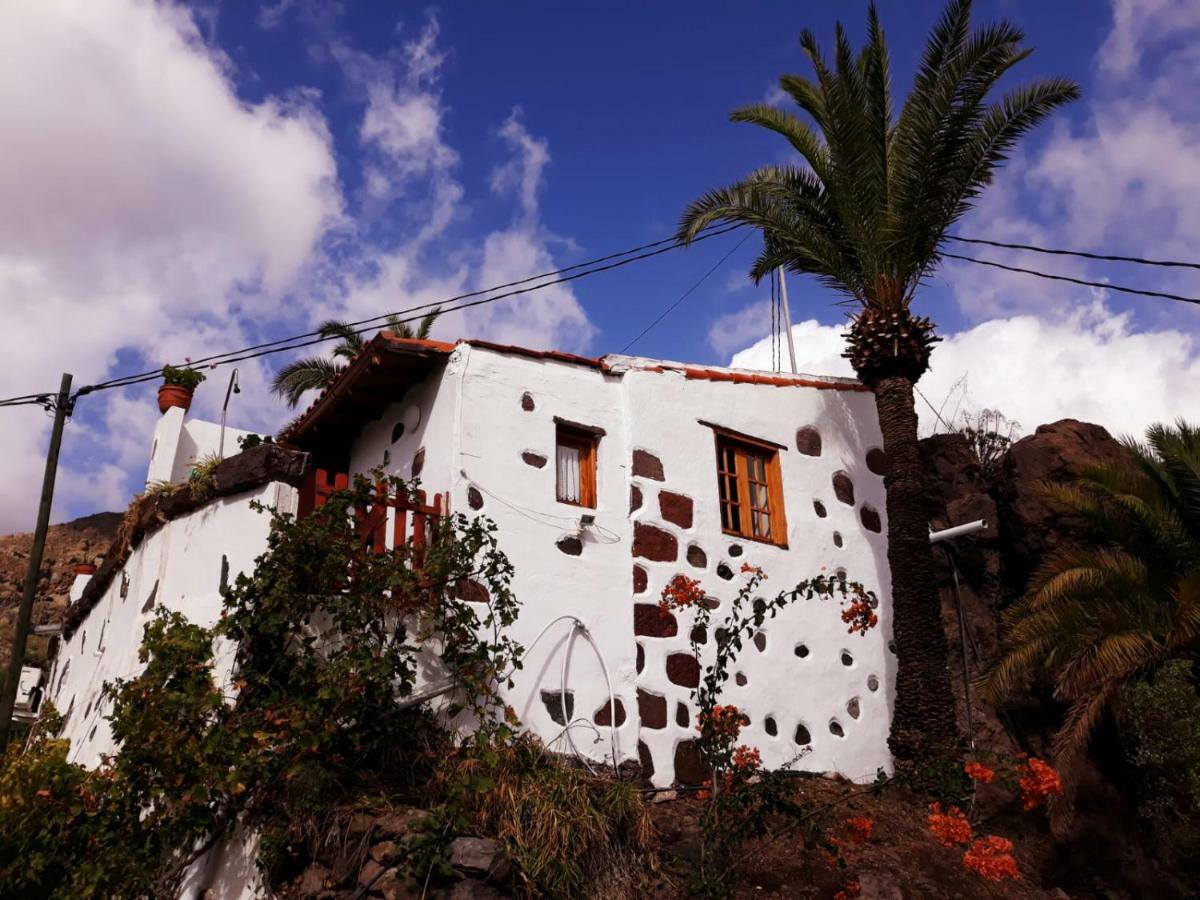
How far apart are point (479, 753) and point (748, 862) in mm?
2362

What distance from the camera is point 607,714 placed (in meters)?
8.67

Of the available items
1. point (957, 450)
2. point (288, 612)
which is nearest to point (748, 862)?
point (288, 612)

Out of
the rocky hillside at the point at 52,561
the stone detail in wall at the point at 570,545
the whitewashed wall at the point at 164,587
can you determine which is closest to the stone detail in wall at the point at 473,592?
the stone detail in wall at the point at 570,545

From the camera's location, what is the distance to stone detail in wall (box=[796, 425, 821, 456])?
11039 millimetres

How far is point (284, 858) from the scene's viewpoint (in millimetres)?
6633

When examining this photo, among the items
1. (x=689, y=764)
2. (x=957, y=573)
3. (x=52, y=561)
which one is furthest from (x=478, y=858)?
(x=52, y=561)

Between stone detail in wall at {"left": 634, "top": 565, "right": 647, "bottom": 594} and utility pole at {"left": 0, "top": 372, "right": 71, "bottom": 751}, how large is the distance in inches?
319

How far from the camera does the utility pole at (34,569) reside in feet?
40.5

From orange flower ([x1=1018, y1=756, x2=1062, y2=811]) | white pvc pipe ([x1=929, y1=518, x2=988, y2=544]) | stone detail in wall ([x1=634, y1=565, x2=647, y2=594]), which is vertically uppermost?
white pvc pipe ([x1=929, y1=518, x2=988, y2=544])

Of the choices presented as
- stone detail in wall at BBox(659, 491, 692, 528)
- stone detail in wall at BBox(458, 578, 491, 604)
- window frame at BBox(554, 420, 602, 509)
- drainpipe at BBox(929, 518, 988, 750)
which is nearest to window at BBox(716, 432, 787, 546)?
stone detail in wall at BBox(659, 491, 692, 528)

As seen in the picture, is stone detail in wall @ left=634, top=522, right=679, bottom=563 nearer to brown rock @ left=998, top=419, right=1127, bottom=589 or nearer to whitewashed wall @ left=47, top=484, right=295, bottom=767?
whitewashed wall @ left=47, top=484, right=295, bottom=767

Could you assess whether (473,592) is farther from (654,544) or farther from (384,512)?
(654,544)

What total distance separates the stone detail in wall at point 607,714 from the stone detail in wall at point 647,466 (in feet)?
7.19

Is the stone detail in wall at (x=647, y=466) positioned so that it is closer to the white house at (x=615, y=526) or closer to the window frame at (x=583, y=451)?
the white house at (x=615, y=526)
